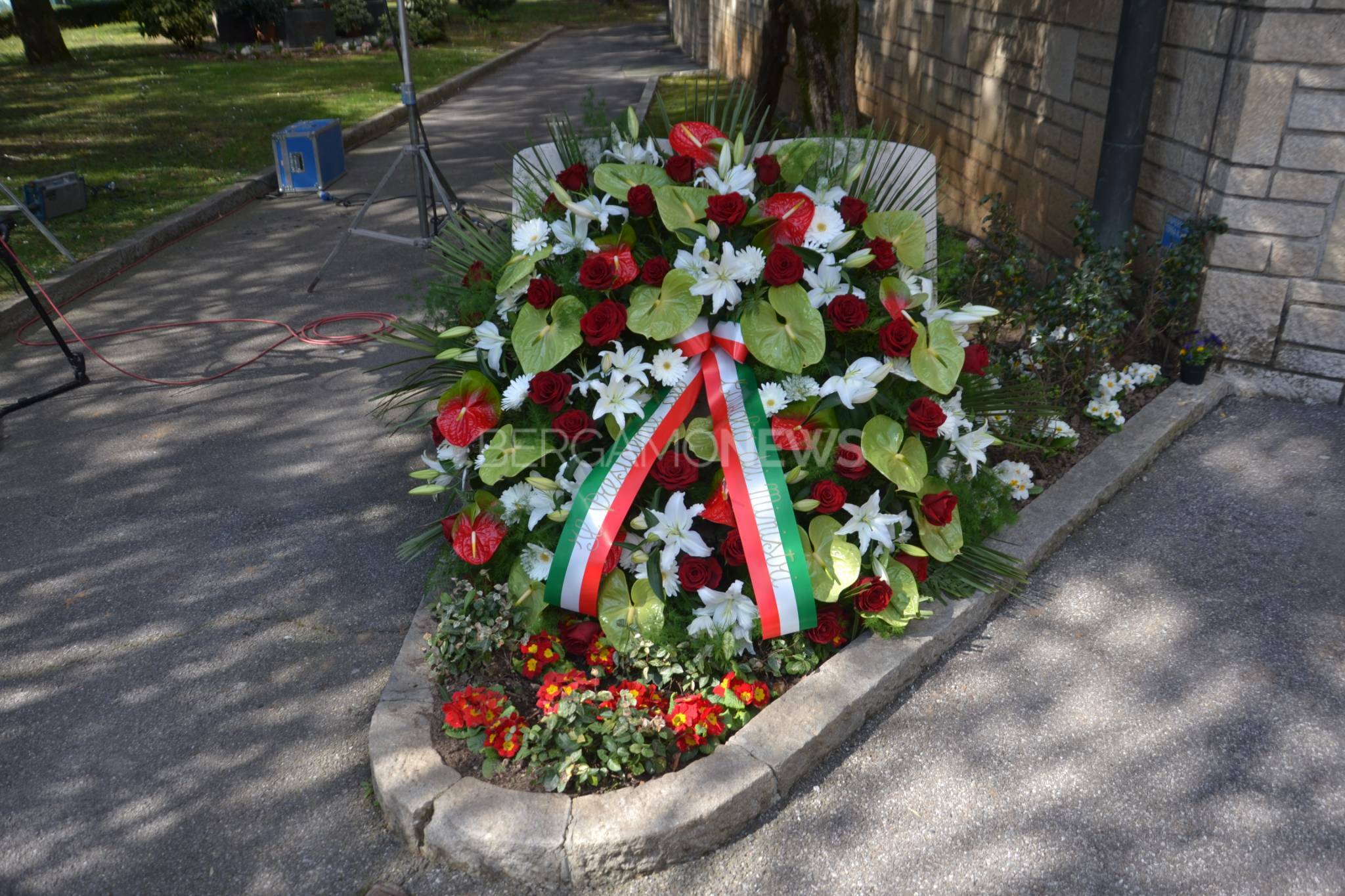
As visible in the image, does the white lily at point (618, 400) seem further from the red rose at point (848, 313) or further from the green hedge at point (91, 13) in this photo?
the green hedge at point (91, 13)

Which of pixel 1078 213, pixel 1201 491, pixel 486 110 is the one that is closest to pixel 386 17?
pixel 486 110

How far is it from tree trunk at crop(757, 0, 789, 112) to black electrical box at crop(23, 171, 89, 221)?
5973 mm

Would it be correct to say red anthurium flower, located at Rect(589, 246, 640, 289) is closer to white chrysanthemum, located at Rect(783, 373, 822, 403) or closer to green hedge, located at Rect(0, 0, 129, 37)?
white chrysanthemum, located at Rect(783, 373, 822, 403)

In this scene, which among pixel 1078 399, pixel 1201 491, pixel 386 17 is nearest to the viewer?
pixel 1201 491

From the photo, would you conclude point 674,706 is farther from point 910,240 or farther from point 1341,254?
point 1341,254

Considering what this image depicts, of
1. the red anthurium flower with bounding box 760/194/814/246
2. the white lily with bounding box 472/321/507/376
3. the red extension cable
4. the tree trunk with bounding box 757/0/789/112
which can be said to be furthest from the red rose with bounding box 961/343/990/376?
the tree trunk with bounding box 757/0/789/112

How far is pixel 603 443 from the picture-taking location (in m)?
3.40

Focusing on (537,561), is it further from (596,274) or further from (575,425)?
(596,274)

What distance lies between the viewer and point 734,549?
318cm

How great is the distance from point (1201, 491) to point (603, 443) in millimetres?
2502

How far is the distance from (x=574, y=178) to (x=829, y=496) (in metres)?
1.40

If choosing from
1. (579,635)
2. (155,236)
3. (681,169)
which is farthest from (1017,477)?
(155,236)

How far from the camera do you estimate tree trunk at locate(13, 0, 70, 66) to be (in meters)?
18.0

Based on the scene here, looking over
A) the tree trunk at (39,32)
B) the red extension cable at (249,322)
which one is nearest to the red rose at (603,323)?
the red extension cable at (249,322)
